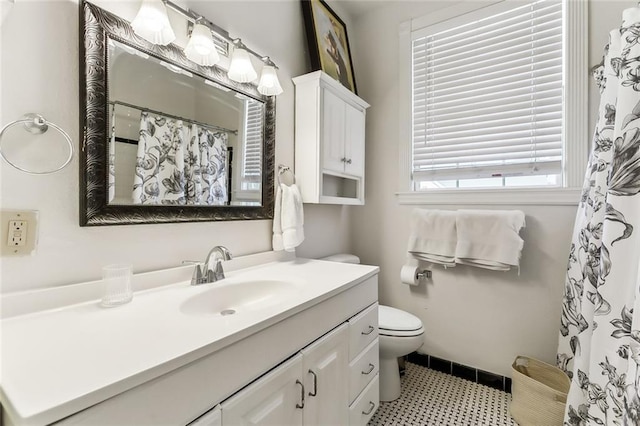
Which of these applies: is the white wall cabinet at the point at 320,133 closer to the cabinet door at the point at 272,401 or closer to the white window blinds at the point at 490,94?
the white window blinds at the point at 490,94

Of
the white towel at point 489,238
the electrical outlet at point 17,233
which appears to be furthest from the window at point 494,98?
the electrical outlet at point 17,233

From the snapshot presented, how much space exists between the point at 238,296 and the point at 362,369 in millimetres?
675

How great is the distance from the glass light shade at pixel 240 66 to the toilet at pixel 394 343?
151 cm

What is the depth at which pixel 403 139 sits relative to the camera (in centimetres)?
208

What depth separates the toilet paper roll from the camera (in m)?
1.90

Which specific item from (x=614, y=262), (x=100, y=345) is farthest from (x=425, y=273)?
(x=100, y=345)

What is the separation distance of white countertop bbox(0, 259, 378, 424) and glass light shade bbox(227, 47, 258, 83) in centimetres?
96

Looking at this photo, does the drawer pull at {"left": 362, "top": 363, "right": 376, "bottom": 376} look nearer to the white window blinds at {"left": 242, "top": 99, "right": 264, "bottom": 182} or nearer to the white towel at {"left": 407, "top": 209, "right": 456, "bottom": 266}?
the white towel at {"left": 407, "top": 209, "right": 456, "bottom": 266}

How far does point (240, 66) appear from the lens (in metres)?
1.28

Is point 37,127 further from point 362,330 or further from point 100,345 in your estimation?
point 362,330

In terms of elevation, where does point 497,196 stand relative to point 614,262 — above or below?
above

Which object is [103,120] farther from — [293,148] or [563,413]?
[563,413]

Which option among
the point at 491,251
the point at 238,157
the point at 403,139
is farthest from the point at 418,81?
the point at 238,157

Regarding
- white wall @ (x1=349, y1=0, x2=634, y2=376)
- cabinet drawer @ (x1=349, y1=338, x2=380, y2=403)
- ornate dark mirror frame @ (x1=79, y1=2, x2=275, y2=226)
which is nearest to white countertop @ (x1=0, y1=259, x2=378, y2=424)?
ornate dark mirror frame @ (x1=79, y1=2, x2=275, y2=226)
